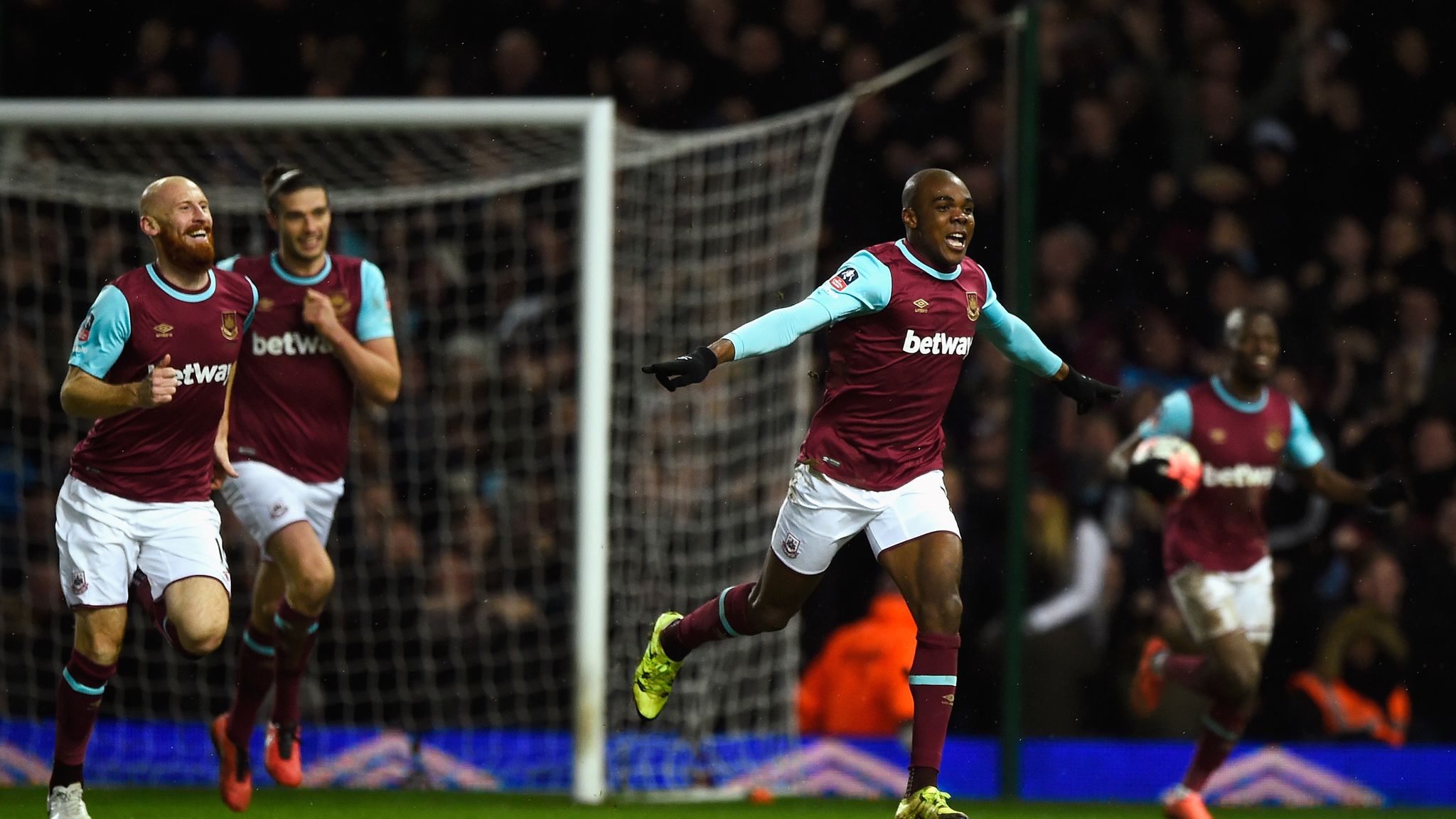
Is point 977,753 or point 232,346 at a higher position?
point 232,346

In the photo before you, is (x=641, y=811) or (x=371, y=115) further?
(x=371, y=115)

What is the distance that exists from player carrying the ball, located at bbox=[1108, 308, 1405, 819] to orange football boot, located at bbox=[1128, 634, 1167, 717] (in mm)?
229

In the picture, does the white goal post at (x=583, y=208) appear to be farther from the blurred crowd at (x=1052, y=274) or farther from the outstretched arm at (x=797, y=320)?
the outstretched arm at (x=797, y=320)

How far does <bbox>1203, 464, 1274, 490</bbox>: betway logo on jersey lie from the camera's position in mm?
7375

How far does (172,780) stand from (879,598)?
3407 mm

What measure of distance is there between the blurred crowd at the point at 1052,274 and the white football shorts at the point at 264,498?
2104 mm

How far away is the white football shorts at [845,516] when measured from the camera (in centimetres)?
570

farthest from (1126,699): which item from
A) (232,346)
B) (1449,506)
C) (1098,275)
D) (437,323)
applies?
(232,346)

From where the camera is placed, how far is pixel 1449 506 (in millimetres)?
9031

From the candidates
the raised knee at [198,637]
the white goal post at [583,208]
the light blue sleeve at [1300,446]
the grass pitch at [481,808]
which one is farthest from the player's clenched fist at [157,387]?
the light blue sleeve at [1300,446]

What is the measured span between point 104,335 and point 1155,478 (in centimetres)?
396

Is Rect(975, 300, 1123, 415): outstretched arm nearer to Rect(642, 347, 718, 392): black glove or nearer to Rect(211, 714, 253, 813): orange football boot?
Rect(642, 347, 718, 392): black glove

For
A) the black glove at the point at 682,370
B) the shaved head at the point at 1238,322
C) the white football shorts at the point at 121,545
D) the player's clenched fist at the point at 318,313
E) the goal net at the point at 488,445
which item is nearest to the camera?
the black glove at the point at 682,370

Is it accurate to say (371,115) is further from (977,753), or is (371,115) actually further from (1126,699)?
(1126,699)
